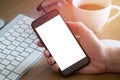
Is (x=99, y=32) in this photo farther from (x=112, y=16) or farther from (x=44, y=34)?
(x=44, y=34)

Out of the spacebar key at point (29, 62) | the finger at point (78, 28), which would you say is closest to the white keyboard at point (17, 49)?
the spacebar key at point (29, 62)

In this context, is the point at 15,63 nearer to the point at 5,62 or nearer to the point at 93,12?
the point at 5,62

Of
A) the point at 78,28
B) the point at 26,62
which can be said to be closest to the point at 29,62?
the point at 26,62

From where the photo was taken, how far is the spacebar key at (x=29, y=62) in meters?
0.78

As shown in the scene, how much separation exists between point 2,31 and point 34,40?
118 millimetres

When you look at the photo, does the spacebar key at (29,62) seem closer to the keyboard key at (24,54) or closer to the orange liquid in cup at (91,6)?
the keyboard key at (24,54)

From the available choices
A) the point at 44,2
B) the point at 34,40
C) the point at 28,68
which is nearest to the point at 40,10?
the point at 44,2

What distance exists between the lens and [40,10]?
979mm

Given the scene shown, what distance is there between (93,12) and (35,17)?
0.73 feet

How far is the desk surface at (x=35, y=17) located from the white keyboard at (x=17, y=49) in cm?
2

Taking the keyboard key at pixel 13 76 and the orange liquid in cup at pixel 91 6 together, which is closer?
the keyboard key at pixel 13 76

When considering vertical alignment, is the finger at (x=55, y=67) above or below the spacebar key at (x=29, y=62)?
below

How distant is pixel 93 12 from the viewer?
833mm

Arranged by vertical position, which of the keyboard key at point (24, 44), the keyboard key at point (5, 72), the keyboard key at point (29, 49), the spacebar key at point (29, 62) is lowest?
the spacebar key at point (29, 62)
